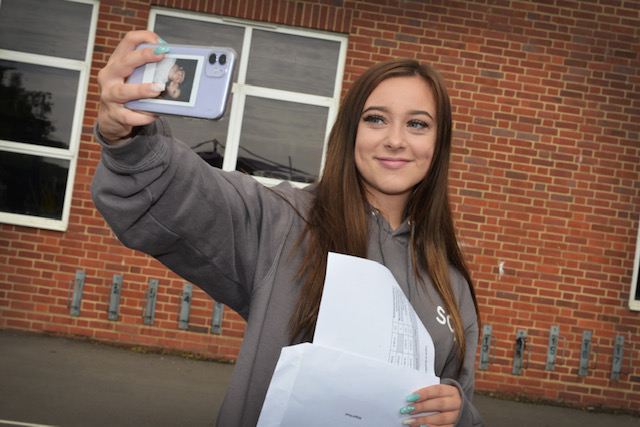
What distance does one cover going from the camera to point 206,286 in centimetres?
152

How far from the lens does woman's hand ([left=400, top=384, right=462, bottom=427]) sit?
56.9 inches

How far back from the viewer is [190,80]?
3.77 feet

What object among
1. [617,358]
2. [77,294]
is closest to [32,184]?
[77,294]

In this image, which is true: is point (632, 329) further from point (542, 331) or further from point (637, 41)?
point (637, 41)

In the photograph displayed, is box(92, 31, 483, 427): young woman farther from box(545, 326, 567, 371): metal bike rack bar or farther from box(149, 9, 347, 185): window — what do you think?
box(545, 326, 567, 371): metal bike rack bar

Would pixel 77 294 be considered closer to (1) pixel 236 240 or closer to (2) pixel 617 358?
(1) pixel 236 240

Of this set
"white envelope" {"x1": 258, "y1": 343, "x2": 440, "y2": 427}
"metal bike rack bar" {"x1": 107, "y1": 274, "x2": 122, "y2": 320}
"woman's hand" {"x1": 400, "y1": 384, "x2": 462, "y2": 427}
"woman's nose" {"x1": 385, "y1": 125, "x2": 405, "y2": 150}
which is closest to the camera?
"white envelope" {"x1": 258, "y1": 343, "x2": 440, "y2": 427}

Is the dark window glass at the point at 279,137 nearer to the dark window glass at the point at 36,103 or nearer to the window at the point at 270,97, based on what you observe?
the window at the point at 270,97

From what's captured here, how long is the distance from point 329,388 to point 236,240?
0.41 meters

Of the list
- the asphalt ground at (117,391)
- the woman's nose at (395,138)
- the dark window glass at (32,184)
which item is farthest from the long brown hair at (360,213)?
the dark window glass at (32,184)

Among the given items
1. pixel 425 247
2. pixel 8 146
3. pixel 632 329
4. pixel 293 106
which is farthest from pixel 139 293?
pixel 632 329

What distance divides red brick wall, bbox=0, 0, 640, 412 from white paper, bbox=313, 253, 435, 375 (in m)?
4.49

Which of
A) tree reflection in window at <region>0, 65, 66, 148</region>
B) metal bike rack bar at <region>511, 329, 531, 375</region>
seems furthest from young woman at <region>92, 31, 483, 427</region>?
tree reflection in window at <region>0, 65, 66, 148</region>

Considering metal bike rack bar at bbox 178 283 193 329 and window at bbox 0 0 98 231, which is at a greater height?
window at bbox 0 0 98 231
